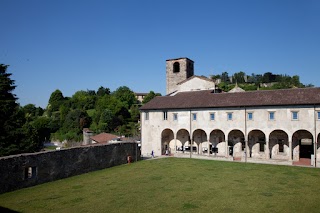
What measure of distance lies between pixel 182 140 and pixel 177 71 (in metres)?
16.3

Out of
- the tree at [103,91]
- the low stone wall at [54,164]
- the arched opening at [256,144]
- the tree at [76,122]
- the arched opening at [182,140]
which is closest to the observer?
the low stone wall at [54,164]

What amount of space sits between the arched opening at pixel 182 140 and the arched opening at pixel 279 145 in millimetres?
11507

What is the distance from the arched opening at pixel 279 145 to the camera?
32062 mm

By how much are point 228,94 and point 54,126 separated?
7740 cm

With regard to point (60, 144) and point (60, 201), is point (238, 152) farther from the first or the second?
point (60, 144)

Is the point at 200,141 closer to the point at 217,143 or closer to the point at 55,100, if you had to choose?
the point at 217,143

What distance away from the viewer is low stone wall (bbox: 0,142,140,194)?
18922mm

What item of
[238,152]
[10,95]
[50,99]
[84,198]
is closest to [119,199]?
[84,198]

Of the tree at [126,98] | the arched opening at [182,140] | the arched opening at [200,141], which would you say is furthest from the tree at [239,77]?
the arched opening at [200,141]

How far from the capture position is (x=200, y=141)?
3797 cm

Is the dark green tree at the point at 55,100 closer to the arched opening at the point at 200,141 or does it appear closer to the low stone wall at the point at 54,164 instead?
the arched opening at the point at 200,141

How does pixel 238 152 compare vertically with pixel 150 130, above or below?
below

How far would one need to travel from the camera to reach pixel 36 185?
2088 centimetres

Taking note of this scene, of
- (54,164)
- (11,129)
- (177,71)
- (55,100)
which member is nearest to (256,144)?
(177,71)
